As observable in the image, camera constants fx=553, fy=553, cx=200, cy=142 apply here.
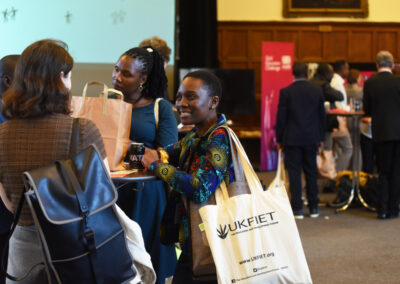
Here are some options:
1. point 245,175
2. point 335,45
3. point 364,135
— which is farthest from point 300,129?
point 335,45

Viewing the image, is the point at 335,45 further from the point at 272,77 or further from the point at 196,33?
the point at 196,33

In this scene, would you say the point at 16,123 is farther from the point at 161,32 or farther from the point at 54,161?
the point at 161,32

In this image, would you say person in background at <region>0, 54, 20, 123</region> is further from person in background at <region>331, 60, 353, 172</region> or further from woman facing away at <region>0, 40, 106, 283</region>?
person in background at <region>331, 60, 353, 172</region>

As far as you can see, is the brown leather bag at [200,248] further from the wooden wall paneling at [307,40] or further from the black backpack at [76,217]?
the wooden wall paneling at [307,40]

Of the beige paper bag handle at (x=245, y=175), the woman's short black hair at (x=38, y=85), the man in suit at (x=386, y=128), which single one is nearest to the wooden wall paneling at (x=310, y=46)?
the man in suit at (x=386, y=128)

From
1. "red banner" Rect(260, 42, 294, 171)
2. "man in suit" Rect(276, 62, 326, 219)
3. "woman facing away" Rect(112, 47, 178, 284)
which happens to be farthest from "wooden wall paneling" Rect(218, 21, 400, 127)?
"woman facing away" Rect(112, 47, 178, 284)

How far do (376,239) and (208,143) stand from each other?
10.6 feet

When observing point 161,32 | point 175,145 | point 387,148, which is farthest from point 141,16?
point 175,145

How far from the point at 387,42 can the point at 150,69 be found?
8.82 m

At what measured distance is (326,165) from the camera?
21.0 ft

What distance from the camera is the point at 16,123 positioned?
5.65 feet

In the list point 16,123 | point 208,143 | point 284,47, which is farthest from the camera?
point 284,47

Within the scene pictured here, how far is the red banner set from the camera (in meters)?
8.16

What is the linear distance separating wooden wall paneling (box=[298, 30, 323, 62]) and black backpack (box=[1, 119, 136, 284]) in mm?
9093
